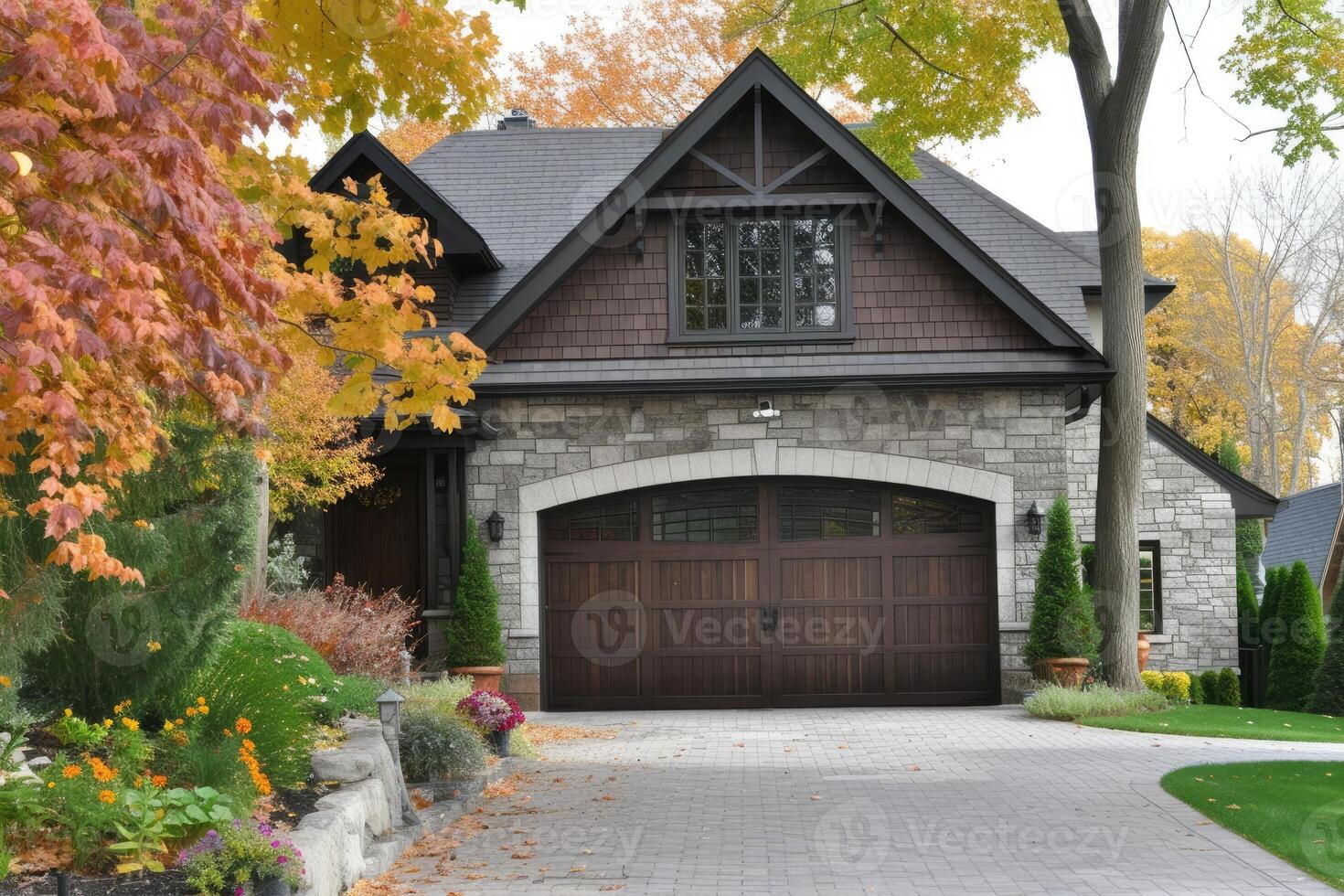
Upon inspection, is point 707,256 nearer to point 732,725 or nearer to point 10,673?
point 732,725

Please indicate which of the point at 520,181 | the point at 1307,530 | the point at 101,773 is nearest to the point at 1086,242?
the point at 520,181

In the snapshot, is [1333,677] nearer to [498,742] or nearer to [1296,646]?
[1296,646]

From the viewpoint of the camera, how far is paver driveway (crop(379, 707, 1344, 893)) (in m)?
6.61

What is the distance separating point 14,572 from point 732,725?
832 cm

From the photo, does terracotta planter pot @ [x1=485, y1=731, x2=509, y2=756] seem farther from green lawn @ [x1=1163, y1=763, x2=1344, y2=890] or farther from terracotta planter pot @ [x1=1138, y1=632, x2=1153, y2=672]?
terracotta planter pot @ [x1=1138, y1=632, x2=1153, y2=672]

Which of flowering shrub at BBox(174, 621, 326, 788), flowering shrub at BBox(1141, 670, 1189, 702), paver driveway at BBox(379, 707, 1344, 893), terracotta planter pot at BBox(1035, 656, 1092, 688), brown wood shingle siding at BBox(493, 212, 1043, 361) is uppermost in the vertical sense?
brown wood shingle siding at BBox(493, 212, 1043, 361)

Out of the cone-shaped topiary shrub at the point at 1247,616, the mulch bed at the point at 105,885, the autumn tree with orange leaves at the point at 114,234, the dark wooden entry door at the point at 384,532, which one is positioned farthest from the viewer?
the cone-shaped topiary shrub at the point at 1247,616

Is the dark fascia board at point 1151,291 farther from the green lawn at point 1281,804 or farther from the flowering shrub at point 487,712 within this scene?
the flowering shrub at point 487,712

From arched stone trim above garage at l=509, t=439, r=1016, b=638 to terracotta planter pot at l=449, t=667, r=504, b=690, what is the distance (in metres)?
0.53

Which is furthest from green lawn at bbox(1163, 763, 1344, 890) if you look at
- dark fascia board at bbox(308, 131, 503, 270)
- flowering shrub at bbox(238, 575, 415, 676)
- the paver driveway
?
dark fascia board at bbox(308, 131, 503, 270)

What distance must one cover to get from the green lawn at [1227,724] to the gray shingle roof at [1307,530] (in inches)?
572

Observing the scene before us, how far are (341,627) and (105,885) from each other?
20.4 ft

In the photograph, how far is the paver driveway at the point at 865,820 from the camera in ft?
21.7

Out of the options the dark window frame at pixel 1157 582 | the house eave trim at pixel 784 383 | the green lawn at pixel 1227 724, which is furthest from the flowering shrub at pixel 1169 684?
the house eave trim at pixel 784 383
